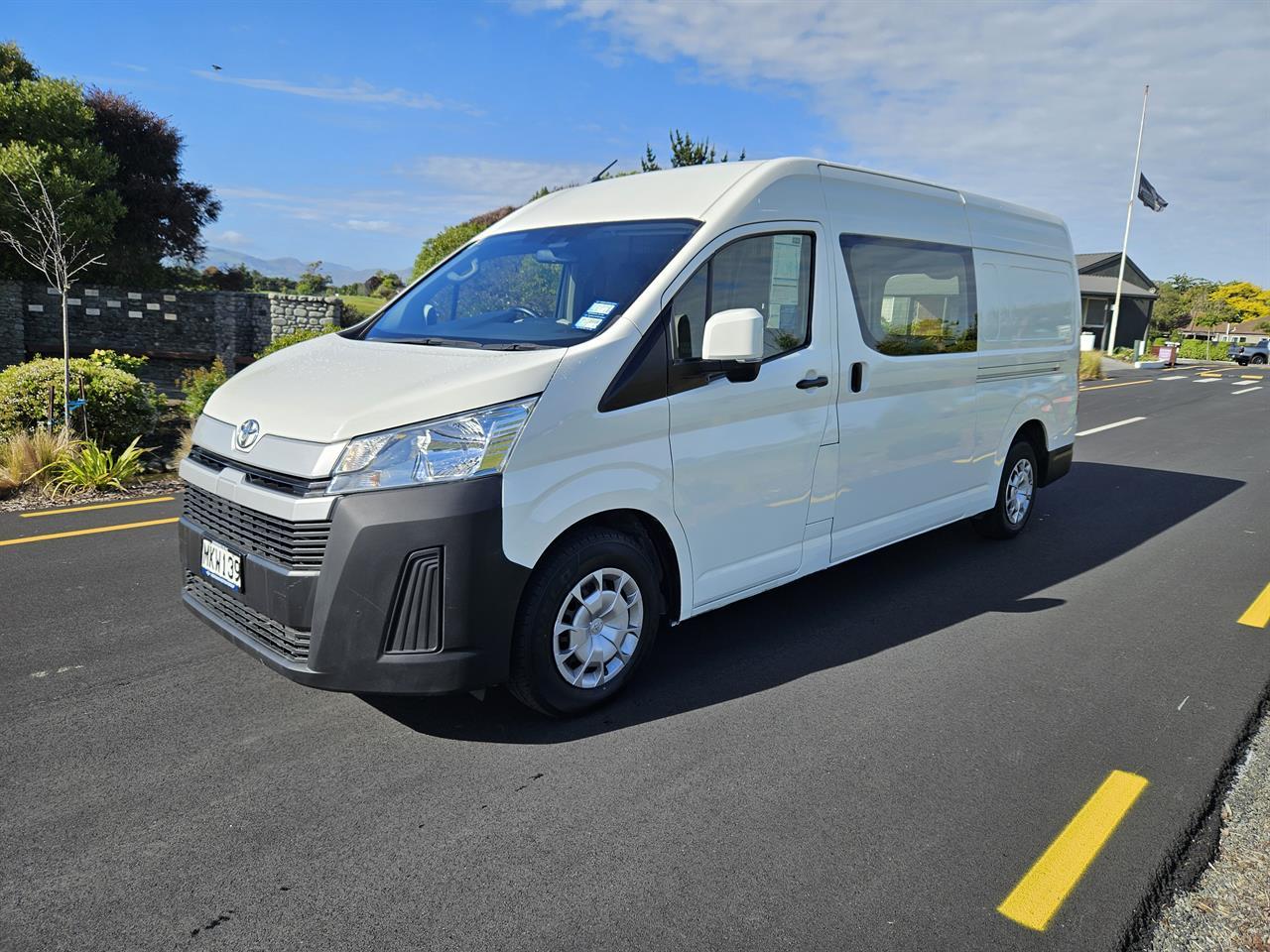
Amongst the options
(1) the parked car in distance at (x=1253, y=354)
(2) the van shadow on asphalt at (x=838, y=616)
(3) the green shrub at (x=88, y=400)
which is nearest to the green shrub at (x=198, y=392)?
(3) the green shrub at (x=88, y=400)

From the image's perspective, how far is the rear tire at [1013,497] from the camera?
6410 mm

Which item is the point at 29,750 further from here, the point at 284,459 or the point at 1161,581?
the point at 1161,581

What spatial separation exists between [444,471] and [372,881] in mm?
1307

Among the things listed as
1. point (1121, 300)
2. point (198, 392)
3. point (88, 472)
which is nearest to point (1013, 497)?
point (88, 472)

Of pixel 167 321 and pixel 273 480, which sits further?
pixel 167 321

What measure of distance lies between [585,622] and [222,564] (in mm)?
1433

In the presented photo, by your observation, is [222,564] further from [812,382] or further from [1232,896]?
[1232,896]

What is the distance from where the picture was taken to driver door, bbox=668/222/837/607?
12.1 feet

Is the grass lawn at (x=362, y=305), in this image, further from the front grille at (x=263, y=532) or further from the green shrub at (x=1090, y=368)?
the green shrub at (x=1090, y=368)

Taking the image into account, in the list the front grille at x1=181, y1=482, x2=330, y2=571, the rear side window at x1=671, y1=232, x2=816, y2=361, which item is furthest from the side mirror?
A: the front grille at x1=181, y1=482, x2=330, y2=571

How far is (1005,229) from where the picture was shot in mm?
6031

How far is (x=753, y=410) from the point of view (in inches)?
155

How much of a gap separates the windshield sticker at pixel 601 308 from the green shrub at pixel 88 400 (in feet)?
22.6

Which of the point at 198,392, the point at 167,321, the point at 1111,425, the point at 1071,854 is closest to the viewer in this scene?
the point at 1071,854
